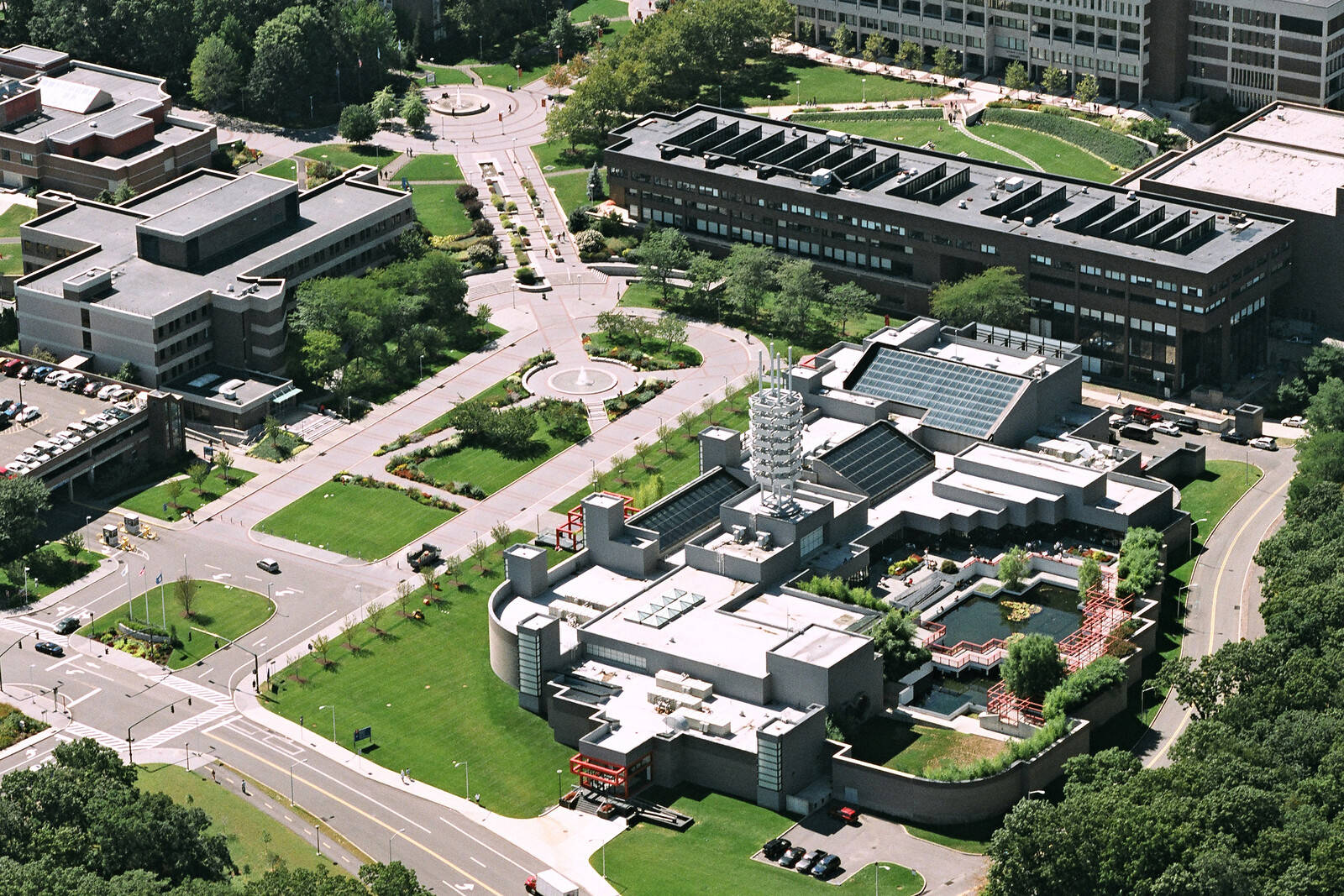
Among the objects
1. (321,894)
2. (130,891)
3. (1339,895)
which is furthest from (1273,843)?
(130,891)

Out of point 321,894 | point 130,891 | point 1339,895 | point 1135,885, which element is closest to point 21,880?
point 130,891

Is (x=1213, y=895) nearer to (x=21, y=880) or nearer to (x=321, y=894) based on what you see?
(x=321, y=894)

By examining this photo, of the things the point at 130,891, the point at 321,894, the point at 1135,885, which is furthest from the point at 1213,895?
the point at 130,891

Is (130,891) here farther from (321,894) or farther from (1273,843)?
(1273,843)

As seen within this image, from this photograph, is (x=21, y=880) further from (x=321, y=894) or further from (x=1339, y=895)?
(x=1339, y=895)

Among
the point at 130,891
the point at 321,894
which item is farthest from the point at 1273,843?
the point at 130,891

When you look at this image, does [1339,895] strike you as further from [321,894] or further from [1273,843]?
[321,894]
